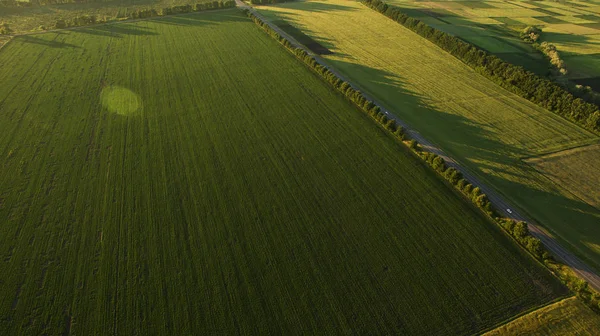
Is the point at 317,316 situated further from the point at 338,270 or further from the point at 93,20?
the point at 93,20

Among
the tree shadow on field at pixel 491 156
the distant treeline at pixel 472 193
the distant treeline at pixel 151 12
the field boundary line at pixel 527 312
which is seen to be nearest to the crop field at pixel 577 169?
the tree shadow on field at pixel 491 156

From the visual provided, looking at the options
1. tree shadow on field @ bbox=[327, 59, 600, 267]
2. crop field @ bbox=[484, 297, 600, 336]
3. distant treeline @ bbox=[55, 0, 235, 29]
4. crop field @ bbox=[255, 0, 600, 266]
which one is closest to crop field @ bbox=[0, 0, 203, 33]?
distant treeline @ bbox=[55, 0, 235, 29]

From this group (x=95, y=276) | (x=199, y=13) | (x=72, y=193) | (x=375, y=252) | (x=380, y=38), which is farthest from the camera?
(x=199, y=13)

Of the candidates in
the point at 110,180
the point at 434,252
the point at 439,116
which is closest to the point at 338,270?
the point at 434,252

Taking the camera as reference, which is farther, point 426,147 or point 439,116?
point 439,116

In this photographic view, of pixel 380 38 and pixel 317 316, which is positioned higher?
pixel 380 38

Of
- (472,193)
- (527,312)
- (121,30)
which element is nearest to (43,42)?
(121,30)
